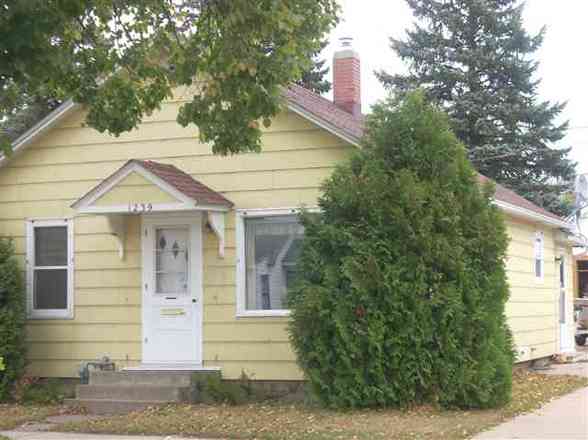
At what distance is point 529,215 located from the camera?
16.9 m

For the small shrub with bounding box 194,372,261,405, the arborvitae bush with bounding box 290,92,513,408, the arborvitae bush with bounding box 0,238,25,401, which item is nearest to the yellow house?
the small shrub with bounding box 194,372,261,405

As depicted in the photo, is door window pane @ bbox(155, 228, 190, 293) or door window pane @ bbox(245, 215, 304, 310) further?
door window pane @ bbox(155, 228, 190, 293)

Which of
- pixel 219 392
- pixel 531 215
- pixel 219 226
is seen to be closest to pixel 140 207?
pixel 219 226

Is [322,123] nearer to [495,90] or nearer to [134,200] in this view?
[134,200]

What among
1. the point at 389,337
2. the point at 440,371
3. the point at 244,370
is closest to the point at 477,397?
the point at 440,371

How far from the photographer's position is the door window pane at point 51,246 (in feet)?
48.8

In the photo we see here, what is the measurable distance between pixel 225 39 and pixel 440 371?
15.5 ft

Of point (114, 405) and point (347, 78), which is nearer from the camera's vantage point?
point (114, 405)

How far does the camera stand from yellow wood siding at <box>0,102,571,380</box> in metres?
13.6

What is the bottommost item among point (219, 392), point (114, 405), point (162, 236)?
point (114, 405)

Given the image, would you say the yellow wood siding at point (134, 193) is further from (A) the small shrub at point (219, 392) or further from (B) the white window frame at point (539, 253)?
(B) the white window frame at point (539, 253)

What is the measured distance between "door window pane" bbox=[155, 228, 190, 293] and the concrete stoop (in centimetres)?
131

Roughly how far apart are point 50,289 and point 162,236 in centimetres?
209

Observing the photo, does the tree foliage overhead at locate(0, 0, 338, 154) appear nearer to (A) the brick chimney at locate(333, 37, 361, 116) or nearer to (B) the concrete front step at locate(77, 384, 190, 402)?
(B) the concrete front step at locate(77, 384, 190, 402)
